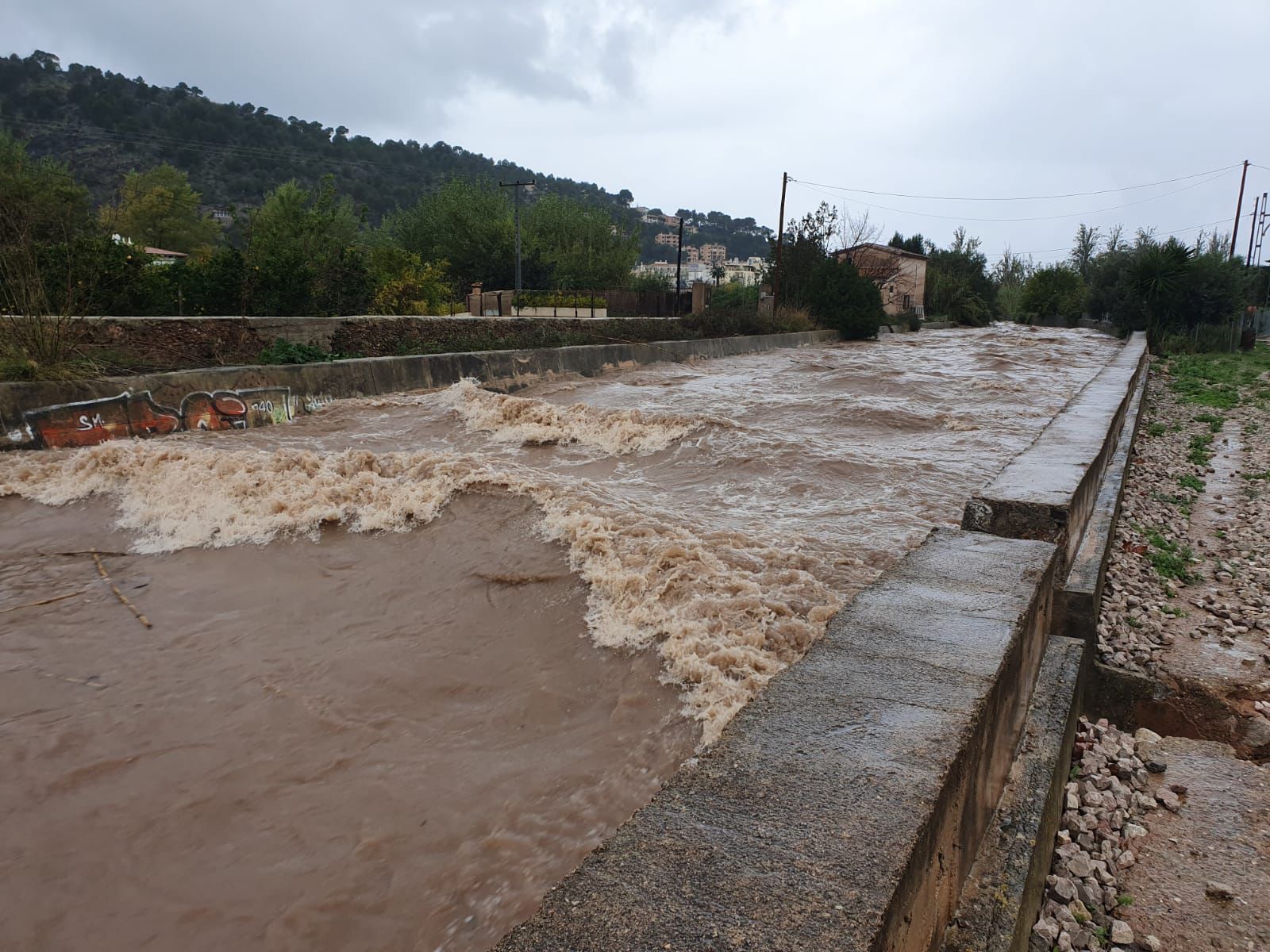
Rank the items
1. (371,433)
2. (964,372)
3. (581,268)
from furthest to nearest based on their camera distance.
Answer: (581,268) → (964,372) → (371,433)

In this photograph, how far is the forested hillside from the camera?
214 feet

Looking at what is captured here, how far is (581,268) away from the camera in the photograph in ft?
131

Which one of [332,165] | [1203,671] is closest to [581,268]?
[1203,671]

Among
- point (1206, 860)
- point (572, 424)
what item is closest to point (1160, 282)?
point (572, 424)

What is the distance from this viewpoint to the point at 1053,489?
13.9 feet

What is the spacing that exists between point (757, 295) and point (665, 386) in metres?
20.3

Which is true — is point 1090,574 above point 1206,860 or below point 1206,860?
above

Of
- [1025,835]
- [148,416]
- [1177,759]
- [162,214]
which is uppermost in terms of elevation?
[162,214]

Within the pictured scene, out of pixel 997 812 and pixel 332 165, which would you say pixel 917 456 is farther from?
pixel 332 165

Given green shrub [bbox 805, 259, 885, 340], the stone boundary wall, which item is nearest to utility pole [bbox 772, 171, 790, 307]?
green shrub [bbox 805, 259, 885, 340]

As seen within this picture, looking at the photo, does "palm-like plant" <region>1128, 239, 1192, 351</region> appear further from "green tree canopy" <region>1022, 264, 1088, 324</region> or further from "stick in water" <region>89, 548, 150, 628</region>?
"stick in water" <region>89, 548, 150, 628</region>

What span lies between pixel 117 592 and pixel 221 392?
201 inches

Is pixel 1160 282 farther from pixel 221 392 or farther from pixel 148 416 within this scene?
pixel 148 416

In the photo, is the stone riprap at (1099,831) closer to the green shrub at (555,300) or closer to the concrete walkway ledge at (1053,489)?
the concrete walkway ledge at (1053,489)
